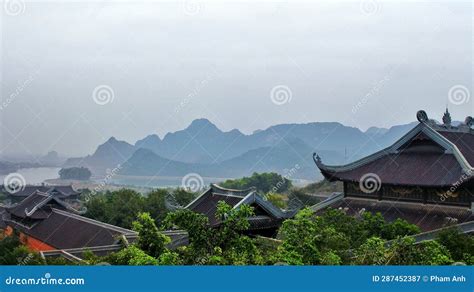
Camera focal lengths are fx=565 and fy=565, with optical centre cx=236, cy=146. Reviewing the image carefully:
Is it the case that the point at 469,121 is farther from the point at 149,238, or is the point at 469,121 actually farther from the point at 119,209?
the point at 119,209

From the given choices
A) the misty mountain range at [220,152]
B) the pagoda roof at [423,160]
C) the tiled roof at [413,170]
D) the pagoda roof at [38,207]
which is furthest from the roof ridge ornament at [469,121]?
the misty mountain range at [220,152]

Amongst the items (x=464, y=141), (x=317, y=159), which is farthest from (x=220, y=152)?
(x=464, y=141)

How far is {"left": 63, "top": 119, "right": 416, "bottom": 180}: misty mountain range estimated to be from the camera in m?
51.3

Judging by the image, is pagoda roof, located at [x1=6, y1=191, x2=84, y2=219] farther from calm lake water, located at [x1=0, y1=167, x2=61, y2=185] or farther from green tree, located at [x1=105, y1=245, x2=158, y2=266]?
green tree, located at [x1=105, y1=245, x2=158, y2=266]

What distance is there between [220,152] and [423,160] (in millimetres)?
37644

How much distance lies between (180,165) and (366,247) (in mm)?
42536

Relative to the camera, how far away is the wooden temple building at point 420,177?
1628cm

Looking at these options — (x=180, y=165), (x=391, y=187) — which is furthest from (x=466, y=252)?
(x=180, y=165)

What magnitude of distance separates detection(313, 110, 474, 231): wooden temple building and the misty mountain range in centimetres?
2665

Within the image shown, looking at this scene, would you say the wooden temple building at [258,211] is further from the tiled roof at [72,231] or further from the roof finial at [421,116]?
the roof finial at [421,116]

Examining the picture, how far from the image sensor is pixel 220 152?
5512 cm

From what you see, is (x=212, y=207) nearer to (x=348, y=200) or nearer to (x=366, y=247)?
(x=348, y=200)

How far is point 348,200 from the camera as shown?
65.0ft

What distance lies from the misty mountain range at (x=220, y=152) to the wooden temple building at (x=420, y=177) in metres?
26.7
